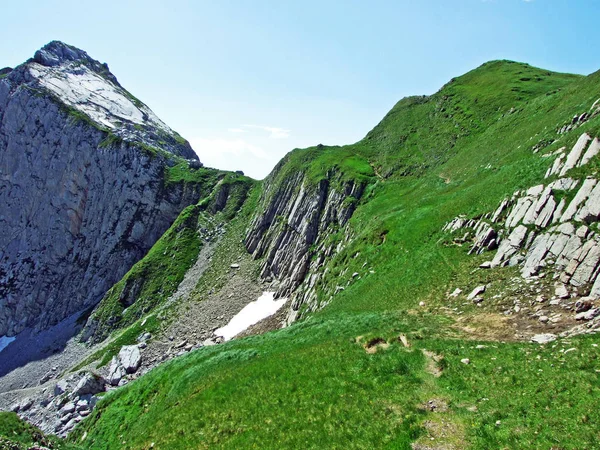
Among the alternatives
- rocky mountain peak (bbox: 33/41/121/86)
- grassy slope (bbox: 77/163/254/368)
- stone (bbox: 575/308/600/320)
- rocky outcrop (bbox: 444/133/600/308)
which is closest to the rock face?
grassy slope (bbox: 77/163/254/368)

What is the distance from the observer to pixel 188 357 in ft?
112

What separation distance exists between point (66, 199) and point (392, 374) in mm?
133206

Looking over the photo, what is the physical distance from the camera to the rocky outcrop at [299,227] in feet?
210

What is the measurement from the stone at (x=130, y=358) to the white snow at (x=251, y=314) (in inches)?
479

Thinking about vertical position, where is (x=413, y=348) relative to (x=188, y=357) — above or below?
above

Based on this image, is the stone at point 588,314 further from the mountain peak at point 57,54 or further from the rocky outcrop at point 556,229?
the mountain peak at point 57,54

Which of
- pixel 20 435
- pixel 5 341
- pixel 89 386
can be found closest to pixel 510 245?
pixel 20 435

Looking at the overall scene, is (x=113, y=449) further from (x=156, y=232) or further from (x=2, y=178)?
(x=2, y=178)

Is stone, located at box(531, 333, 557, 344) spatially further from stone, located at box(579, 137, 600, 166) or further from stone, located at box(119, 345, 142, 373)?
stone, located at box(119, 345, 142, 373)

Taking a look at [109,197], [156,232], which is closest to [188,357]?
[156,232]

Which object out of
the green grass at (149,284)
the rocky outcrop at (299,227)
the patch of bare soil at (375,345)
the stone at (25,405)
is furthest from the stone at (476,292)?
the green grass at (149,284)

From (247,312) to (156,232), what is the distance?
208ft

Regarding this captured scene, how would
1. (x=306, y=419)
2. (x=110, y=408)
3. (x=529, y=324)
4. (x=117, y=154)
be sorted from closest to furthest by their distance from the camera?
(x=306, y=419) → (x=529, y=324) → (x=110, y=408) → (x=117, y=154)

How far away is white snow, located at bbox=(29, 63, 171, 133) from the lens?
478ft
